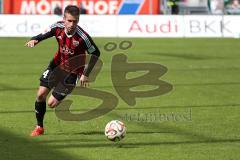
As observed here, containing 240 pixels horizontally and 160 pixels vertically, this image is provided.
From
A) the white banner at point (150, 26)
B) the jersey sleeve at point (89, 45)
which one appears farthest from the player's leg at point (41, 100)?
the white banner at point (150, 26)

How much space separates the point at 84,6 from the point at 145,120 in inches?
1165

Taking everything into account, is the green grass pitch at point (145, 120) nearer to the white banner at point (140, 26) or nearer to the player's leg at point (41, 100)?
the player's leg at point (41, 100)

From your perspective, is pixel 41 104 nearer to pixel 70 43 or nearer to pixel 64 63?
pixel 64 63

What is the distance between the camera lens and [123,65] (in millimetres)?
22031

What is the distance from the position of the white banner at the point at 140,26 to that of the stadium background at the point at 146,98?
2.0 inches

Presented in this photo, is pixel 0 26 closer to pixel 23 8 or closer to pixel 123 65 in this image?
pixel 23 8

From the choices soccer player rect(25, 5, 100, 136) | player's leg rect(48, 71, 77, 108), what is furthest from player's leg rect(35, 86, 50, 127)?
player's leg rect(48, 71, 77, 108)

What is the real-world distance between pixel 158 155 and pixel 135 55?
16.2m

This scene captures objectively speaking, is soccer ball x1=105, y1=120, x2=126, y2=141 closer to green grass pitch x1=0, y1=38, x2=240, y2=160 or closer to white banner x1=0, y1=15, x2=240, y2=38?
green grass pitch x1=0, y1=38, x2=240, y2=160

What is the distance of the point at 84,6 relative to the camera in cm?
4100

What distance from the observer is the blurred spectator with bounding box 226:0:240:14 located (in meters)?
40.1

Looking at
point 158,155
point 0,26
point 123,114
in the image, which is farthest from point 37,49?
point 158,155

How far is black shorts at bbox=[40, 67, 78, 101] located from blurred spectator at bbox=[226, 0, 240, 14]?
30.5m

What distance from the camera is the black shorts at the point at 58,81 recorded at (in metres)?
10.5
